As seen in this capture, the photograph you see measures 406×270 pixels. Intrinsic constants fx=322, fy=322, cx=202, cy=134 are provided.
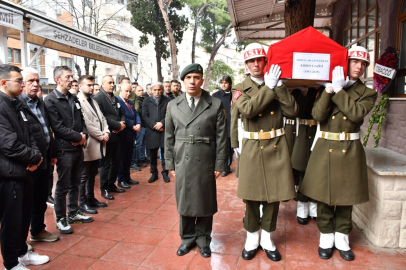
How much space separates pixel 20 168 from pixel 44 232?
1099mm

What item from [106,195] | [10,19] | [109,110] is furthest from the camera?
[109,110]

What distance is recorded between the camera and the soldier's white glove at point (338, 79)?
9.45 ft

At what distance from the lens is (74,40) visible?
5.83 m

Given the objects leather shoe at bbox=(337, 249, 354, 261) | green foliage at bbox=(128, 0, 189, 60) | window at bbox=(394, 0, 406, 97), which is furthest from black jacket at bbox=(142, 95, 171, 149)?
green foliage at bbox=(128, 0, 189, 60)

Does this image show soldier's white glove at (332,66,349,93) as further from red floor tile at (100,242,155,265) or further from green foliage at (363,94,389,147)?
green foliage at (363,94,389,147)

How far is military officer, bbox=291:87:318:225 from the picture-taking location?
381cm

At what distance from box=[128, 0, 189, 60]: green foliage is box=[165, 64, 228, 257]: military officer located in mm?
15617

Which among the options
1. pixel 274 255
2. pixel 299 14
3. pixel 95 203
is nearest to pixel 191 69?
pixel 274 255

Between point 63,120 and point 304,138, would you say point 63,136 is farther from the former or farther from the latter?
point 304,138

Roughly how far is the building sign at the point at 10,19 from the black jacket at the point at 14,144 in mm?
1869

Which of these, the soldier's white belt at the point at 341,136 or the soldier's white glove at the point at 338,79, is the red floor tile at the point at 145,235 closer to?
the soldier's white belt at the point at 341,136

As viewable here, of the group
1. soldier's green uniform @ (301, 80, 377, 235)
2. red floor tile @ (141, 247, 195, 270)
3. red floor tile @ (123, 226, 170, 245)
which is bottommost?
red floor tile @ (141, 247, 195, 270)

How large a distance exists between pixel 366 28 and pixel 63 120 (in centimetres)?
595

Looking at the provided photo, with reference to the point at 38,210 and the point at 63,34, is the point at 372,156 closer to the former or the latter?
the point at 38,210
